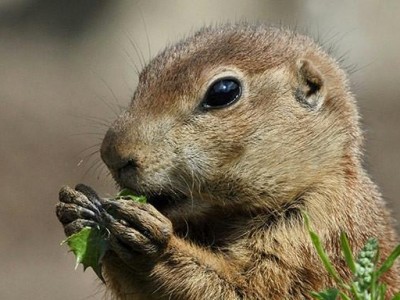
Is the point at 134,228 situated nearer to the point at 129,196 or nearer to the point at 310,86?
the point at 129,196

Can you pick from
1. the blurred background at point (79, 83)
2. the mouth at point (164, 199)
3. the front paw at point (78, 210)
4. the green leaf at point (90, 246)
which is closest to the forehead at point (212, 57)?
the mouth at point (164, 199)

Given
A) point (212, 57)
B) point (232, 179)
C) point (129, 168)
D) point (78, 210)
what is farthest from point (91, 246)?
point (212, 57)

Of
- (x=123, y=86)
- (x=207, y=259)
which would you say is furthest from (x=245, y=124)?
(x=123, y=86)

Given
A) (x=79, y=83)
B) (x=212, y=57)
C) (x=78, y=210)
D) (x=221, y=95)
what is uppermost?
(x=79, y=83)

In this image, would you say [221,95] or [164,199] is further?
[221,95]

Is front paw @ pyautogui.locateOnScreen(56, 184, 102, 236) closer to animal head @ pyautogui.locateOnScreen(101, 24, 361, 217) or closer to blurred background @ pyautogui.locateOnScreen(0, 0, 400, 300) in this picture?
animal head @ pyautogui.locateOnScreen(101, 24, 361, 217)

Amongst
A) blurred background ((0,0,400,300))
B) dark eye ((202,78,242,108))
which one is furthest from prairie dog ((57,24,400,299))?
blurred background ((0,0,400,300))

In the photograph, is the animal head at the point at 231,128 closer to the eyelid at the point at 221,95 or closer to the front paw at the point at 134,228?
the eyelid at the point at 221,95
